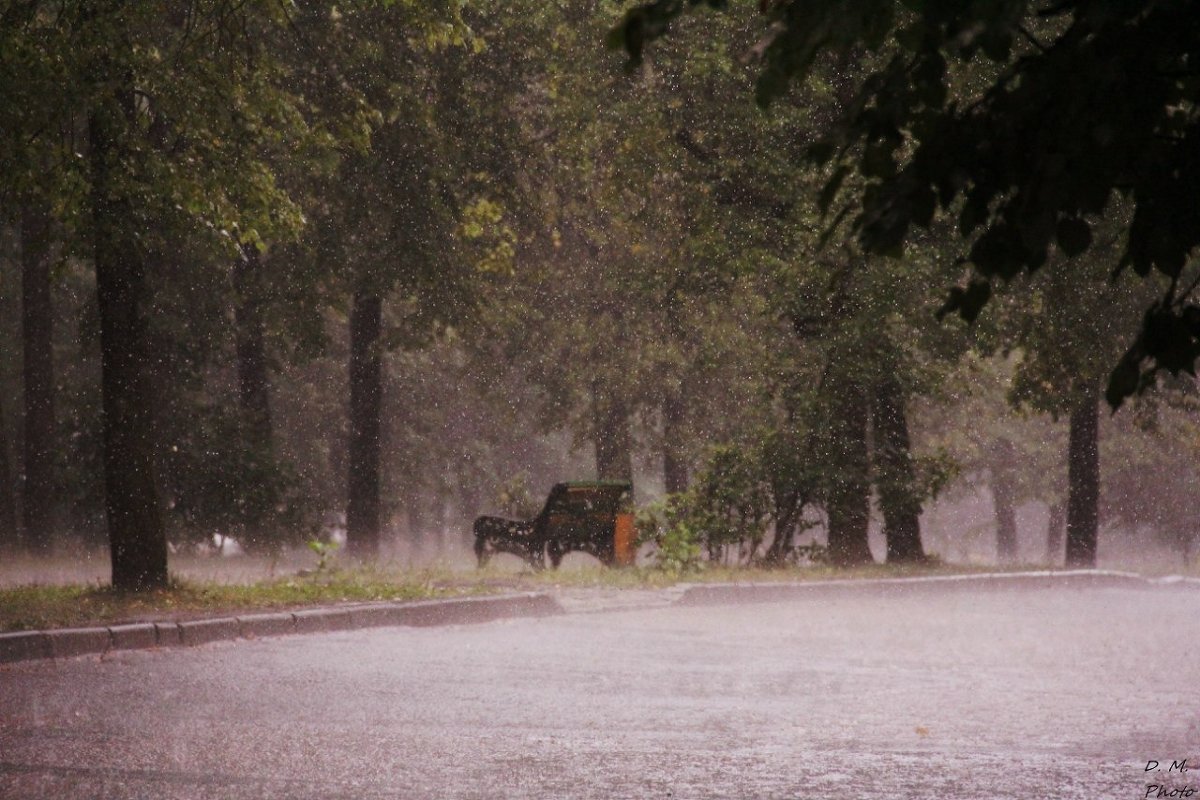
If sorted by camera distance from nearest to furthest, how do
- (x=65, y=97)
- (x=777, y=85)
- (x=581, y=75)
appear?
(x=777, y=85), (x=65, y=97), (x=581, y=75)

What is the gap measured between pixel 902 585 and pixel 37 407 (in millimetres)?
16304

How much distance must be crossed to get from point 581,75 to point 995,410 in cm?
2775

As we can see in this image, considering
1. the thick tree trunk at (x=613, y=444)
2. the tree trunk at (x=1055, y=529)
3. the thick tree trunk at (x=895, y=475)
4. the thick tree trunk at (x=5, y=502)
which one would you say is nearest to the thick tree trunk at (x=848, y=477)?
the thick tree trunk at (x=895, y=475)

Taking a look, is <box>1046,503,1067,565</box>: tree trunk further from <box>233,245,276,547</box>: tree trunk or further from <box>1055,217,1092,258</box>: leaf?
<box>1055,217,1092,258</box>: leaf

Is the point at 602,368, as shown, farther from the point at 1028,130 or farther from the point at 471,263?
the point at 1028,130

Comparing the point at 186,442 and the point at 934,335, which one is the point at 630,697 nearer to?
the point at 934,335

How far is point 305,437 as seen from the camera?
1688 inches

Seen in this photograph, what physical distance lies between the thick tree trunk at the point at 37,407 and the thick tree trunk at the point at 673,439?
13.8 m

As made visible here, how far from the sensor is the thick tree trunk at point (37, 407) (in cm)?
2717

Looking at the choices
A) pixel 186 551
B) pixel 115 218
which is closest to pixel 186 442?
pixel 186 551

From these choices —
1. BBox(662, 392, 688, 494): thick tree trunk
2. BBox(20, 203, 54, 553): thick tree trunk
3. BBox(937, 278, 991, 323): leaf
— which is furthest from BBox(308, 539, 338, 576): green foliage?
BBox(662, 392, 688, 494): thick tree trunk

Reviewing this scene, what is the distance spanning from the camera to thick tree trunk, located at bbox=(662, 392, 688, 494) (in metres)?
36.3

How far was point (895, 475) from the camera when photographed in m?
23.1

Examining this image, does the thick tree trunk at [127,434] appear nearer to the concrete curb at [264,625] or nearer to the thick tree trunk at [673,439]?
the concrete curb at [264,625]
